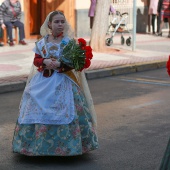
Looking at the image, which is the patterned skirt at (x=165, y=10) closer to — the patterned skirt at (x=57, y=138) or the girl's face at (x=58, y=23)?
the girl's face at (x=58, y=23)

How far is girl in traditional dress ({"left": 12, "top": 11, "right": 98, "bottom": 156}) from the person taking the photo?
5789 millimetres

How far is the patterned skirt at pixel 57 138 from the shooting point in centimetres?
578

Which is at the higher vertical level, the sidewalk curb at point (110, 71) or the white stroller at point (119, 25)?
the white stroller at point (119, 25)

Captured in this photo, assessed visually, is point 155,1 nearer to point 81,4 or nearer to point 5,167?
point 81,4

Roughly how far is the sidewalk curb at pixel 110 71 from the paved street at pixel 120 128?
18 cm

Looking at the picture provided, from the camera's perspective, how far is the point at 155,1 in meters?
21.5

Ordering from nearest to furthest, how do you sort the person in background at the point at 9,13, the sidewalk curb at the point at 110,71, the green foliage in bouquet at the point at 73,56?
the green foliage in bouquet at the point at 73,56
the sidewalk curb at the point at 110,71
the person in background at the point at 9,13

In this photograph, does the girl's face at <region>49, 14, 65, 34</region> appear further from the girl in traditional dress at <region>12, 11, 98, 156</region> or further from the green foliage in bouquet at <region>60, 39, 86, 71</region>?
the green foliage in bouquet at <region>60, 39, 86, 71</region>

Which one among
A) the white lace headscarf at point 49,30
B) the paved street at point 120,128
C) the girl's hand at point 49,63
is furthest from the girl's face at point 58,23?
the paved street at point 120,128

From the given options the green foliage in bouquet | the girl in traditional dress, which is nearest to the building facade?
the girl in traditional dress

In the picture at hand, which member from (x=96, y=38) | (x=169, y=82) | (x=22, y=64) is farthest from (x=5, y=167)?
(x=96, y=38)

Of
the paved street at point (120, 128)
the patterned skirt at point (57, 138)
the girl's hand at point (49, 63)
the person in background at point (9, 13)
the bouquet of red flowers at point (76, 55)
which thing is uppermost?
the bouquet of red flowers at point (76, 55)

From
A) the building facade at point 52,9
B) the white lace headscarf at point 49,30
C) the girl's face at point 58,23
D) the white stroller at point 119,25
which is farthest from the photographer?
the building facade at point 52,9

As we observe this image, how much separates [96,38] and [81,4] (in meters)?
4.89
